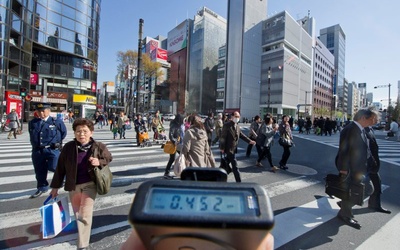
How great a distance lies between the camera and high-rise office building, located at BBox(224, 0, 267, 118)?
64.4m

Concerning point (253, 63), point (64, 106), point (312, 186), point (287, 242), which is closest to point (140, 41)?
point (312, 186)

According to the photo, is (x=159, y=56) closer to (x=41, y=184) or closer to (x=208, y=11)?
(x=208, y=11)

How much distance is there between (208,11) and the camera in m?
77.2

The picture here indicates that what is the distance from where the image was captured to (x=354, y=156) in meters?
3.44

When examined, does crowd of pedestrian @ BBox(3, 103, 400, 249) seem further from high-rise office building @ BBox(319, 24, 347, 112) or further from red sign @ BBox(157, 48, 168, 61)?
high-rise office building @ BBox(319, 24, 347, 112)

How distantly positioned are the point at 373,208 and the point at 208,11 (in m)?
83.6

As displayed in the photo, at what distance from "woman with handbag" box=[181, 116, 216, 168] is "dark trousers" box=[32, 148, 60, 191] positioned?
8.54 ft

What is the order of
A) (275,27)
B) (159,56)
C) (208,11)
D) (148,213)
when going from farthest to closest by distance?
(159,56), (208,11), (275,27), (148,213)

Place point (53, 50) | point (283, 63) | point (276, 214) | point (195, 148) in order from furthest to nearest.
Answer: point (283, 63), point (53, 50), point (195, 148), point (276, 214)

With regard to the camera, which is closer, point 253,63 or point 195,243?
point 195,243

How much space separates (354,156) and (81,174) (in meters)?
3.88

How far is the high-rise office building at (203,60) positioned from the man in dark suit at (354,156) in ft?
230

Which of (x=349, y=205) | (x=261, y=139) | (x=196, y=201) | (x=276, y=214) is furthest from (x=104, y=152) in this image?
(x=261, y=139)

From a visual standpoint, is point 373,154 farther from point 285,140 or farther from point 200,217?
point 200,217
